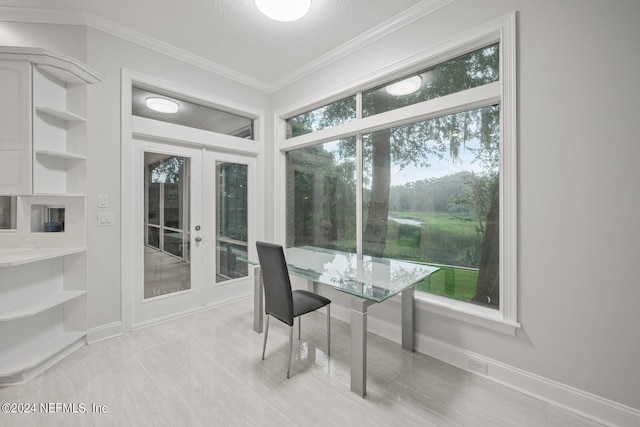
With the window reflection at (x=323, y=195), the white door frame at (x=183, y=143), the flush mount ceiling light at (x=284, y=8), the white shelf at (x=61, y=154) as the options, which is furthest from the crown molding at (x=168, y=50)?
the flush mount ceiling light at (x=284, y=8)

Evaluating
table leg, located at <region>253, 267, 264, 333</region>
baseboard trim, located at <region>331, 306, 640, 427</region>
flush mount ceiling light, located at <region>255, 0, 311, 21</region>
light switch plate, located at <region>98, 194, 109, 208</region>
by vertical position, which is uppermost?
flush mount ceiling light, located at <region>255, 0, 311, 21</region>

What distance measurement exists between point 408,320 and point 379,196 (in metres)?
1.20

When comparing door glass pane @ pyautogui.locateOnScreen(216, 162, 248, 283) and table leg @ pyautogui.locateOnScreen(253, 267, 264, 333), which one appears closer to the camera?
table leg @ pyautogui.locateOnScreen(253, 267, 264, 333)

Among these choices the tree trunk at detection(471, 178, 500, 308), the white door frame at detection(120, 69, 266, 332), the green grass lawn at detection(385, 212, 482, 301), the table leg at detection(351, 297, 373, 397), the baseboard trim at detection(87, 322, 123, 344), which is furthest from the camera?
the white door frame at detection(120, 69, 266, 332)

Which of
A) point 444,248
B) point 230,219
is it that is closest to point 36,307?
point 230,219

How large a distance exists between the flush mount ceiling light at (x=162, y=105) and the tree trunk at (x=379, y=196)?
2287mm

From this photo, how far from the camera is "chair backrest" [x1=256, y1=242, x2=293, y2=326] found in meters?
1.98

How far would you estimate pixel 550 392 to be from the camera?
5.76ft

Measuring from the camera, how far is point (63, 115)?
2.27 m

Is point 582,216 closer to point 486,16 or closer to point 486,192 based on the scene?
point 486,192

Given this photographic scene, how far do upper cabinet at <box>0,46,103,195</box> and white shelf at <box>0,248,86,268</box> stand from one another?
0.46 meters

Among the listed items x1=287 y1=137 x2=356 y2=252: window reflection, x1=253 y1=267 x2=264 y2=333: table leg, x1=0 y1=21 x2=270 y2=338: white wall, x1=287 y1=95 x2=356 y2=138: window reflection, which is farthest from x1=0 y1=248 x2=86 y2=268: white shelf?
x1=287 y1=95 x2=356 y2=138: window reflection

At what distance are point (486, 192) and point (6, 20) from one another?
4264mm

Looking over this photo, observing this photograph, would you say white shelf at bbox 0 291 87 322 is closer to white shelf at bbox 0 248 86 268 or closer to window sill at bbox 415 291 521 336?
white shelf at bbox 0 248 86 268
